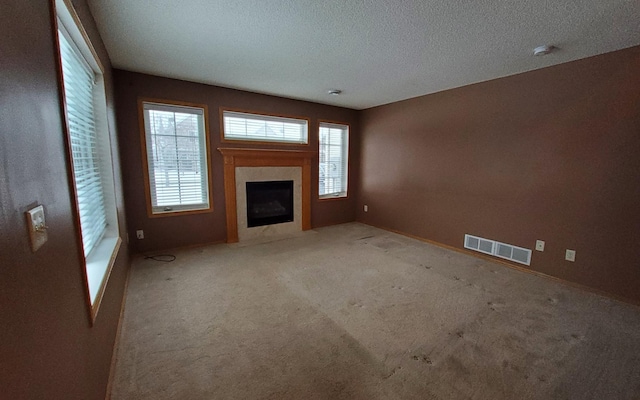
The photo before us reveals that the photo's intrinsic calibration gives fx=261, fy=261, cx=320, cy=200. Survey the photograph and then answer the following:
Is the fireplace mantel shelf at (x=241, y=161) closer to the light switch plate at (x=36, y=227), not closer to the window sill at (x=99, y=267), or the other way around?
the window sill at (x=99, y=267)

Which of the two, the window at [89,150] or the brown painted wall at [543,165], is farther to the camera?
the brown painted wall at [543,165]

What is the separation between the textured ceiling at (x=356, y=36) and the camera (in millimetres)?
1842

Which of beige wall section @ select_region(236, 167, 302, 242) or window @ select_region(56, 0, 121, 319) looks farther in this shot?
beige wall section @ select_region(236, 167, 302, 242)

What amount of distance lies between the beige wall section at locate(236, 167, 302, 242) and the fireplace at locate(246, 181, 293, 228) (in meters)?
0.07

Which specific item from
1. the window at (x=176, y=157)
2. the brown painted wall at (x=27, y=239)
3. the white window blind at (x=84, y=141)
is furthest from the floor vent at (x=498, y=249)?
the white window blind at (x=84, y=141)

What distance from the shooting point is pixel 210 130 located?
12.4ft

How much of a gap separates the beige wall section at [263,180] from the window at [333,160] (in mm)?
596

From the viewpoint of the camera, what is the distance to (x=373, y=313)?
2.26 m

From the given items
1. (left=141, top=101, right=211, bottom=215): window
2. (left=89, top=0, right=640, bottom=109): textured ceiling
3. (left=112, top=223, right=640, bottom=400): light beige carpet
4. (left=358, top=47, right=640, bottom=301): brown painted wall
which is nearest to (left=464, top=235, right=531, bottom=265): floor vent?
(left=358, top=47, right=640, bottom=301): brown painted wall

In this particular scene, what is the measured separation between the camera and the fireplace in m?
4.26

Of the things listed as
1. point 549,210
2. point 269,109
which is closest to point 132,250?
point 269,109

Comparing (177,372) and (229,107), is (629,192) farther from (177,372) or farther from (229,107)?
(229,107)

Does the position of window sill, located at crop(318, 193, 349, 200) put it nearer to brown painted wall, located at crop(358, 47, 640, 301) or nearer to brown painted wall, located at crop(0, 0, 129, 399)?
brown painted wall, located at crop(358, 47, 640, 301)

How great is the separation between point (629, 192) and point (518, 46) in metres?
1.73
